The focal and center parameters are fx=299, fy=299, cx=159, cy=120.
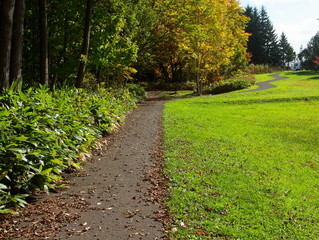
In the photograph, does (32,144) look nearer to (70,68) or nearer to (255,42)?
(70,68)

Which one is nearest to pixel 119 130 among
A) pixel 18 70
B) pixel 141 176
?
pixel 18 70

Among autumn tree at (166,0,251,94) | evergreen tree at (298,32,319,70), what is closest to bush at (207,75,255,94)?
autumn tree at (166,0,251,94)

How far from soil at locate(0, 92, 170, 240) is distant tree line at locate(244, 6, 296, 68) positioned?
69.8 meters

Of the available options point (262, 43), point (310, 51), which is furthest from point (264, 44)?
point (310, 51)

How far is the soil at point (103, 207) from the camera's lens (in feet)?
12.3

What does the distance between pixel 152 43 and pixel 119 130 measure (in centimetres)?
1256

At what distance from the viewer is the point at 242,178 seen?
→ 19.2ft

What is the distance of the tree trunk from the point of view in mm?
6801

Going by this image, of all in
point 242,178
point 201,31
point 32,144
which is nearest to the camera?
point 32,144

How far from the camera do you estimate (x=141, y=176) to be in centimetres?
596

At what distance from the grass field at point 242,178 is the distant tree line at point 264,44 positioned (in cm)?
6290

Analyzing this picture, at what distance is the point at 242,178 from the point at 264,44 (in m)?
73.1

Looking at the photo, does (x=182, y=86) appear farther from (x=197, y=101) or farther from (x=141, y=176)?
(x=141, y=176)

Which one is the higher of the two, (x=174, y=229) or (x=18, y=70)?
(x=18, y=70)
